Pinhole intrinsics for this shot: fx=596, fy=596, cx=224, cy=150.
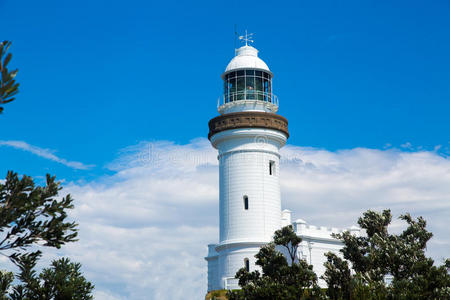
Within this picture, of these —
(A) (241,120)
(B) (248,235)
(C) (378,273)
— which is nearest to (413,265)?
(C) (378,273)

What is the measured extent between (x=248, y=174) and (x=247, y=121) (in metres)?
4.36

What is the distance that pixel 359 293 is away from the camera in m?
28.8

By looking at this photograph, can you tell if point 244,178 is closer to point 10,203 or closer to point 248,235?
point 248,235

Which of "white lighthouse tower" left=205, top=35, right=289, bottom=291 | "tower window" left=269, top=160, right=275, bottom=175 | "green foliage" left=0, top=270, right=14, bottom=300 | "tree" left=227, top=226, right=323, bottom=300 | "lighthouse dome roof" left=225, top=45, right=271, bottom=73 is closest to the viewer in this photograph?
"green foliage" left=0, top=270, right=14, bottom=300

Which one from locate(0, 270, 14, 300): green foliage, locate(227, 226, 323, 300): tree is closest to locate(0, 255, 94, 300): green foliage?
locate(0, 270, 14, 300): green foliage

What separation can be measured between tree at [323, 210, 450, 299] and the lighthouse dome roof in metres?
17.8

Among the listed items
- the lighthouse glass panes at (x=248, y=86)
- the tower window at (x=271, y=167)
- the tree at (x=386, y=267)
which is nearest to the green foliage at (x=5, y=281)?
the tree at (x=386, y=267)

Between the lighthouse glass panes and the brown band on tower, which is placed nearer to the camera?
Answer: the brown band on tower

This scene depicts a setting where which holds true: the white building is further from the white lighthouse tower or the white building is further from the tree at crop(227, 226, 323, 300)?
the tree at crop(227, 226, 323, 300)

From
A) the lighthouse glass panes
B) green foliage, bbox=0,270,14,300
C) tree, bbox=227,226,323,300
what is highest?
the lighthouse glass panes

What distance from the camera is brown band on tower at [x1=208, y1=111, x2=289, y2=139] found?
4884 centimetres

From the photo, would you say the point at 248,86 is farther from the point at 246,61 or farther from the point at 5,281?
the point at 5,281

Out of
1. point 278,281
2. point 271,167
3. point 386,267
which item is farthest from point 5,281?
point 271,167

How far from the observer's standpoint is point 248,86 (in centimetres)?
5075
